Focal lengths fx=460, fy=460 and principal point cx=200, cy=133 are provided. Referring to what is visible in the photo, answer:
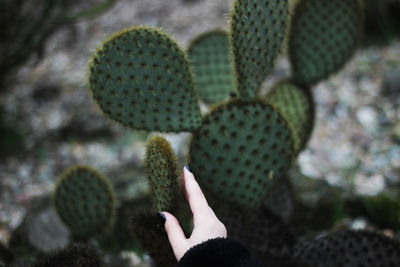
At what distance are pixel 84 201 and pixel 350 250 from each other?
3.11 ft

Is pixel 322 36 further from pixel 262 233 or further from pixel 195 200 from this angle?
pixel 195 200

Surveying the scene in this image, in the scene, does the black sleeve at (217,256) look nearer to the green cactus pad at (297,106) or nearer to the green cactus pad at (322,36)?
the green cactus pad at (297,106)

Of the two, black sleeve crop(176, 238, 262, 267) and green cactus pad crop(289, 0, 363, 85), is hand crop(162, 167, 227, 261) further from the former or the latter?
green cactus pad crop(289, 0, 363, 85)

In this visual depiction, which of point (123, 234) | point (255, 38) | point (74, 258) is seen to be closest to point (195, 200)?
point (74, 258)

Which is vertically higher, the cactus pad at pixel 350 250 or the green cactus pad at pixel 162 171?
the green cactus pad at pixel 162 171

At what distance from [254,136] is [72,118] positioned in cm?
205

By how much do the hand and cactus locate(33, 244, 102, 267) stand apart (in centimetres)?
34

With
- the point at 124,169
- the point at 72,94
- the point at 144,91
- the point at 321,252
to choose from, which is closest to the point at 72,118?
the point at 72,94

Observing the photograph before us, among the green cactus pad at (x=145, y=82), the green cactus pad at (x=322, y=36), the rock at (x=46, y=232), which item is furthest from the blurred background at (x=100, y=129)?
the green cactus pad at (x=145, y=82)

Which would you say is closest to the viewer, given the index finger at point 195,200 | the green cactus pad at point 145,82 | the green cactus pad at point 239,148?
the index finger at point 195,200

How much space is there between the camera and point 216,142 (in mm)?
1452

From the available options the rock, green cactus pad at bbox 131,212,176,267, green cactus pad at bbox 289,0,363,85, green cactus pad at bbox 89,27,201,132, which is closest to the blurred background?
the rock

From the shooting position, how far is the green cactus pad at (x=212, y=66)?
76.2 inches

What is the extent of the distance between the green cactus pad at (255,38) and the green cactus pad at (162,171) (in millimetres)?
391
